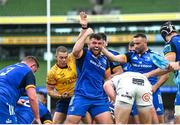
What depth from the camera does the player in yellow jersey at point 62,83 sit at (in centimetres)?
1064

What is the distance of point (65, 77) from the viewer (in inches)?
420

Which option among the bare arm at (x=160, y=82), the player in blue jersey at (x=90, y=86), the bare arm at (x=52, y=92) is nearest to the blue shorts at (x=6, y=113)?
the player in blue jersey at (x=90, y=86)

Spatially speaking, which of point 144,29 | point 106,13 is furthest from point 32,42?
point 144,29

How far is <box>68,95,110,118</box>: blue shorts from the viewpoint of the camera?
9297 millimetres

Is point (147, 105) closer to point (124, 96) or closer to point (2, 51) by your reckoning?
point (124, 96)

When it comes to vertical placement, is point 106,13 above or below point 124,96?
above

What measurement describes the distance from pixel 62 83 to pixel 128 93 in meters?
2.71

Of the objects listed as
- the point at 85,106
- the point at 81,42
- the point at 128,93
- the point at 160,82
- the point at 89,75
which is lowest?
the point at 85,106

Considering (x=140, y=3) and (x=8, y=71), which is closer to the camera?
(x=8, y=71)

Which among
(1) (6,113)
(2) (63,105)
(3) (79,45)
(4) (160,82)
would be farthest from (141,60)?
(1) (6,113)

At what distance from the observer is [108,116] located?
936cm

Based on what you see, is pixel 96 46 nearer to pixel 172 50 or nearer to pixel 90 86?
pixel 90 86

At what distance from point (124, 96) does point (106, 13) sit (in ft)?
80.5

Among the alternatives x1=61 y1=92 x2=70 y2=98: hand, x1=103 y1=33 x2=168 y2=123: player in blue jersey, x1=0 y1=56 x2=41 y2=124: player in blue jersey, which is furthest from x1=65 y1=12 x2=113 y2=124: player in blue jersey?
x1=0 y1=56 x2=41 y2=124: player in blue jersey
